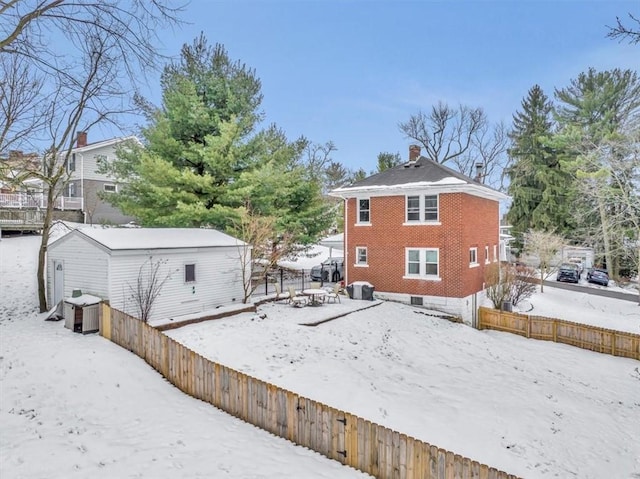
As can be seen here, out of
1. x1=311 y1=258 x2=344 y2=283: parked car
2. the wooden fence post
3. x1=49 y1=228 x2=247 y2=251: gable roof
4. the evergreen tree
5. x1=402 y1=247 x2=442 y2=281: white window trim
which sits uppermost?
the evergreen tree

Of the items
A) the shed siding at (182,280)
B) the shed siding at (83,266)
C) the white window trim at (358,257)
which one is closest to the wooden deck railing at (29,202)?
the shed siding at (83,266)

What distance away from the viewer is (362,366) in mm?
10852

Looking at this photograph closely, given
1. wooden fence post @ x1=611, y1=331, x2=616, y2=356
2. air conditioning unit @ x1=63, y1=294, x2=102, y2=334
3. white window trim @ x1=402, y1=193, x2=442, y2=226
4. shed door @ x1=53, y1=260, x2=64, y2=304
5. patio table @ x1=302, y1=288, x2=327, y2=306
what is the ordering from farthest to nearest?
white window trim @ x1=402, y1=193, x2=442, y2=226
patio table @ x1=302, y1=288, x2=327, y2=306
wooden fence post @ x1=611, y1=331, x2=616, y2=356
shed door @ x1=53, y1=260, x2=64, y2=304
air conditioning unit @ x1=63, y1=294, x2=102, y2=334

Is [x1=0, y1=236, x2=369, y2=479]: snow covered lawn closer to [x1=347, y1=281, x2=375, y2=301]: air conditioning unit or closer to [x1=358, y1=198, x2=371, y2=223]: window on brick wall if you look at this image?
[x1=347, y1=281, x2=375, y2=301]: air conditioning unit

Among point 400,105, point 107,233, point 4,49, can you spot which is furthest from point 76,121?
point 400,105

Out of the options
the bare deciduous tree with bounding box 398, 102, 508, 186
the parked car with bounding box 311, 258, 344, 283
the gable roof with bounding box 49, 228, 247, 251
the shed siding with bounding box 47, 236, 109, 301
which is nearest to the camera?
the shed siding with bounding box 47, 236, 109, 301

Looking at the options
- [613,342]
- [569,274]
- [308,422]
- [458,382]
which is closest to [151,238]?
[308,422]

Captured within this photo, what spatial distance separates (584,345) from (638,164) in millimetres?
8373

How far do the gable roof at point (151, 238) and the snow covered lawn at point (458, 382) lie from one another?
2987 mm

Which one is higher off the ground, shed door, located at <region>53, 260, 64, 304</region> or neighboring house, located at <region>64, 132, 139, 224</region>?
neighboring house, located at <region>64, 132, 139, 224</region>

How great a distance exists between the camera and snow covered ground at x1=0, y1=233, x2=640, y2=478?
6.02 metres

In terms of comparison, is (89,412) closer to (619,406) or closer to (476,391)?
(476,391)

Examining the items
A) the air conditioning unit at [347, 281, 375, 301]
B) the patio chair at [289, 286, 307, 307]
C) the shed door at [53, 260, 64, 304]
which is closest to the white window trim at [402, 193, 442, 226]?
the air conditioning unit at [347, 281, 375, 301]

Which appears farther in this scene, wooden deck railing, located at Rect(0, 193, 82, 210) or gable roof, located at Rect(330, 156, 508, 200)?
wooden deck railing, located at Rect(0, 193, 82, 210)
